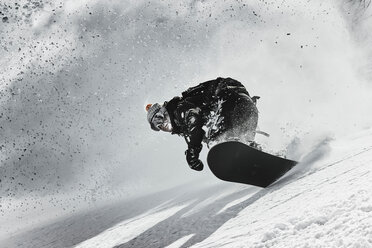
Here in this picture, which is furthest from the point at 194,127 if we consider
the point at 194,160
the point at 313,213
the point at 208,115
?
the point at 313,213

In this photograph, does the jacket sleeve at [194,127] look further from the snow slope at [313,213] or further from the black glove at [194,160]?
the snow slope at [313,213]

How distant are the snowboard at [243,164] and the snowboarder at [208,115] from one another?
39cm

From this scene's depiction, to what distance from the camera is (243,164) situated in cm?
442

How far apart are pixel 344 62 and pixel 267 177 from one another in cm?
894

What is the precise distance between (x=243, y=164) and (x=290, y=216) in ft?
5.77

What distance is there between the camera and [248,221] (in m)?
3.33

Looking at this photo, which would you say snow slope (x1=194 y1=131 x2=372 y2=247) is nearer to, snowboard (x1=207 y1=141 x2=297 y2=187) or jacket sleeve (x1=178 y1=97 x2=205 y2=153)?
snowboard (x1=207 y1=141 x2=297 y2=187)

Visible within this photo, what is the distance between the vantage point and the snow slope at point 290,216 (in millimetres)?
2094

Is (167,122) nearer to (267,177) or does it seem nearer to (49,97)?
(267,177)

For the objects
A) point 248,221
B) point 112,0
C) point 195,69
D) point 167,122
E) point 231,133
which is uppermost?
point 112,0

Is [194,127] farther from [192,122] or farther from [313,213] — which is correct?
[313,213]

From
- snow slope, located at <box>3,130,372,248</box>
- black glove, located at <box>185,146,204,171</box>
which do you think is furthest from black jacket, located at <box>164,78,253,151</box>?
snow slope, located at <box>3,130,372,248</box>

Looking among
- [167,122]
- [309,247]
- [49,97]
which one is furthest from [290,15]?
[49,97]

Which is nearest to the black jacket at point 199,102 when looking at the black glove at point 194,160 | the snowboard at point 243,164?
the black glove at point 194,160
